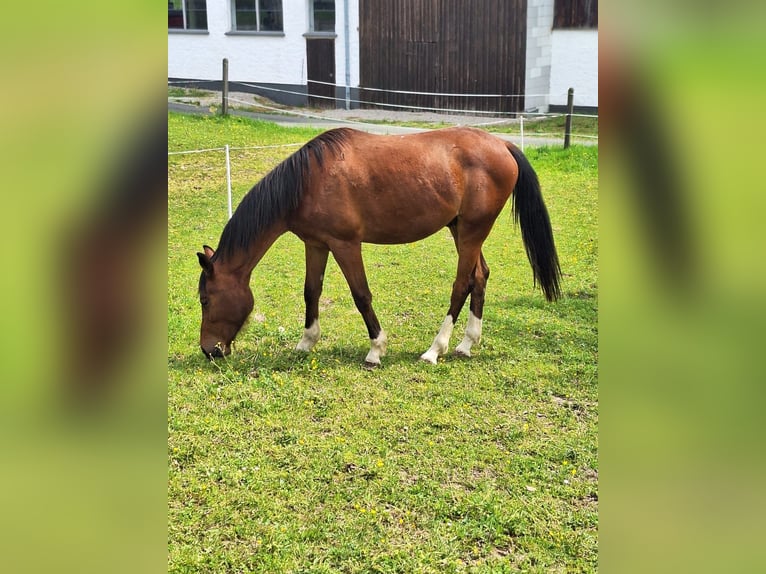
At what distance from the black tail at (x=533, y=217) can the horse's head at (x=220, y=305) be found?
217 centimetres

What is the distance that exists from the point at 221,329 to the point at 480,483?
2153 millimetres

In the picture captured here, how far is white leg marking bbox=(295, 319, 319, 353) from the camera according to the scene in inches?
201

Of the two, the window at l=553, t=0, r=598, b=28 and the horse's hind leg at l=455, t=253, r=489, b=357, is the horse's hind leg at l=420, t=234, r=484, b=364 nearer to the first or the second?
the horse's hind leg at l=455, t=253, r=489, b=357

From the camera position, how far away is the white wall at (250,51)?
59.6 feet

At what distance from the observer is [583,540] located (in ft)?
9.43

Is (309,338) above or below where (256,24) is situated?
below

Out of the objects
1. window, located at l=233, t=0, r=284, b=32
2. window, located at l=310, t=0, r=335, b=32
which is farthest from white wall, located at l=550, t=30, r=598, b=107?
window, located at l=233, t=0, r=284, b=32

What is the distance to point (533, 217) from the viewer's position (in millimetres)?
5160

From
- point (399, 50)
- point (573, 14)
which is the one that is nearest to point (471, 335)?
point (573, 14)

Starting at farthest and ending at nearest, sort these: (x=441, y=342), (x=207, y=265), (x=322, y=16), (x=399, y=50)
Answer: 1. (x=322, y=16)
2. (x=399, y=50)
3. (x=441, y=342)
4. (x=207, y=265)

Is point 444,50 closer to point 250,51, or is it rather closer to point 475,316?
point 250,51

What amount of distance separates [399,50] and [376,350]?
567 inches
